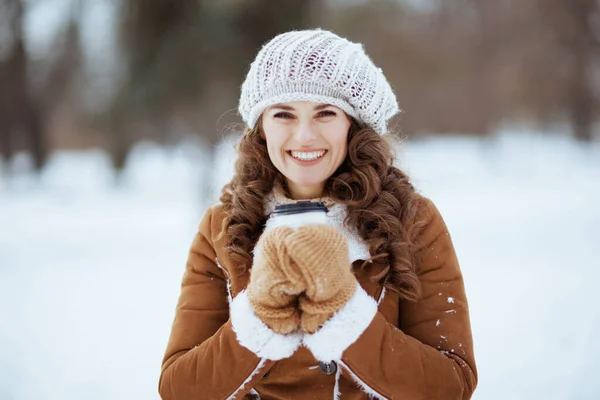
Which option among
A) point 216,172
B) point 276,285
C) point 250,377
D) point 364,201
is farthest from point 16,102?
point 276,285

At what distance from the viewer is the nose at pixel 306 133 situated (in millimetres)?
1556

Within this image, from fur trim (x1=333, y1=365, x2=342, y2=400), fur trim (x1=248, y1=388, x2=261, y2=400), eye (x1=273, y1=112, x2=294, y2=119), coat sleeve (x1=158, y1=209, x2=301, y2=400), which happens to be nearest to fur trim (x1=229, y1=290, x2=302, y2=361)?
coat sleeve (x1=158, y1=209, x2=301, y2=400)

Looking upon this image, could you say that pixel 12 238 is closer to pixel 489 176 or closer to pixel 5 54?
pixel 5 54

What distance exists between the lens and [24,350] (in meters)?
3.82

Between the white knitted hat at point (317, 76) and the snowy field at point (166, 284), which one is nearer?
the white knitted hat at point (317, 76)

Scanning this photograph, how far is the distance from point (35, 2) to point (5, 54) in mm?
2107

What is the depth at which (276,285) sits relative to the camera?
1276mm

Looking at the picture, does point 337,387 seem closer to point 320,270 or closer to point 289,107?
point 320,270

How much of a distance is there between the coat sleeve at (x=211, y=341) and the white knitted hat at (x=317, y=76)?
0.53 metres

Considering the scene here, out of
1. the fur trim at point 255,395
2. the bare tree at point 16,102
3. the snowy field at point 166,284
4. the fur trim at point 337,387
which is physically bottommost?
the snowy field at point 166,284

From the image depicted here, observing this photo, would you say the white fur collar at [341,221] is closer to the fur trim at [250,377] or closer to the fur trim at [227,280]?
the fur trim at [227,280]

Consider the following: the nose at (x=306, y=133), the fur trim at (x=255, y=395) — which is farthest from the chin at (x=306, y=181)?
the fur trim at (x=255, y=395)

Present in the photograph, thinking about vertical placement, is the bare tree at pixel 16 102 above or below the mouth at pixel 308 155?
above

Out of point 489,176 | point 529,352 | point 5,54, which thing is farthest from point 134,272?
point 5,54
